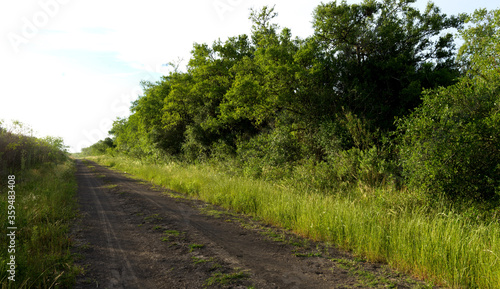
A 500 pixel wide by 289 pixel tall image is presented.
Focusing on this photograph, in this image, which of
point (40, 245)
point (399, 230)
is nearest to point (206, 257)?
point (40, 245)

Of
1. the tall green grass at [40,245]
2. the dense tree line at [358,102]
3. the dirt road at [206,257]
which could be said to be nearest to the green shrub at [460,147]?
the dense tree line at [358,102]

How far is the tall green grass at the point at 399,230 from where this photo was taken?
3.63m

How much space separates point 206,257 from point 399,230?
3627 mm

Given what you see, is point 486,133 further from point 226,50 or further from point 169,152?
point 169,152

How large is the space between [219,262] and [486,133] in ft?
23.5

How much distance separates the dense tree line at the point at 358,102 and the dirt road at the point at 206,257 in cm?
393

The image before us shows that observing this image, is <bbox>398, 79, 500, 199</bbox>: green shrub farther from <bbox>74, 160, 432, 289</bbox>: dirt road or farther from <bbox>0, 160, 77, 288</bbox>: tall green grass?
<bbox>0, 160, 77, 288</bbox>: tall green grass

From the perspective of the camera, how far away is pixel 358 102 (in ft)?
44.3

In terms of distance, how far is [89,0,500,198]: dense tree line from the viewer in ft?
21.3

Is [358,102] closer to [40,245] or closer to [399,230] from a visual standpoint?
[399,230]

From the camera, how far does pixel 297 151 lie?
13.4 metres

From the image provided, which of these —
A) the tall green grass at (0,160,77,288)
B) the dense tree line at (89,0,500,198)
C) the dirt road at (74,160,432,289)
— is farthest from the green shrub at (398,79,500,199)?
the tall green grass at (0,160,77,288)

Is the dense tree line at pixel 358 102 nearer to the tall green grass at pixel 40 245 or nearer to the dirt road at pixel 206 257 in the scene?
the dirt road at pixel 206 257

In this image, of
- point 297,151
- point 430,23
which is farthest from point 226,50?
point 430,23
